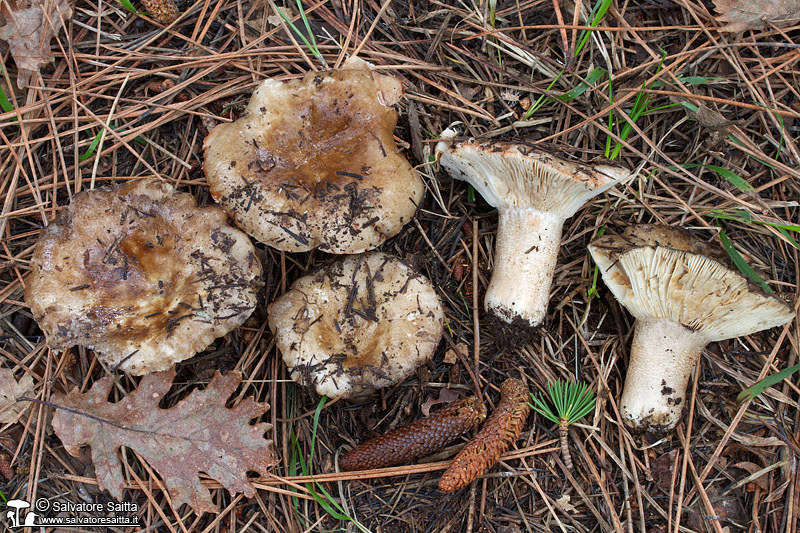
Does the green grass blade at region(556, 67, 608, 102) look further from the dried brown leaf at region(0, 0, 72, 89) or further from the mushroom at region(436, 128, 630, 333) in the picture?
the dried brown leaf at region(0, 0, 72, 89)

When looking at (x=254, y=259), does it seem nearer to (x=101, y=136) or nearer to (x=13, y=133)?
(x=101, y=136)

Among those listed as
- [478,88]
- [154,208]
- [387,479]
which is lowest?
[387,479]

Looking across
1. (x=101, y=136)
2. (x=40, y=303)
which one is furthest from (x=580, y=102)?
(x=40, y=303)

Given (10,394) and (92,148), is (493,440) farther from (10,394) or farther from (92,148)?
(92,148)

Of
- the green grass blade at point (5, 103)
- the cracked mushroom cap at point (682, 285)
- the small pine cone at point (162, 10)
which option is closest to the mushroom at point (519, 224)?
the cracked mushroom cap at point (682, 285)

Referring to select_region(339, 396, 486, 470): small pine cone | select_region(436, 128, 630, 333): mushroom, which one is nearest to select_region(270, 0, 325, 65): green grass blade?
select_region(436, 128, 630, 333): mushroom

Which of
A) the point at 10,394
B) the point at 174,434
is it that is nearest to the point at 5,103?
the point at 10,394

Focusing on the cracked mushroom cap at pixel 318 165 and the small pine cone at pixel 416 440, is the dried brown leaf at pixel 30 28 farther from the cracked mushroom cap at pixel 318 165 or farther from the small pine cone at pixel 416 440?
the small pine cone at pixel 416 440
